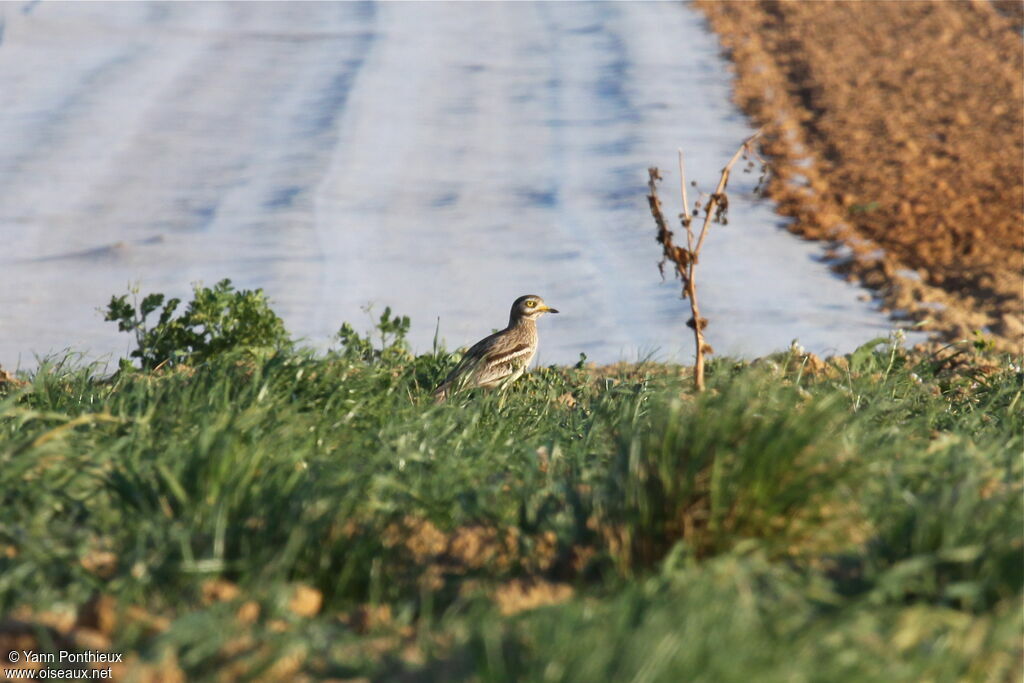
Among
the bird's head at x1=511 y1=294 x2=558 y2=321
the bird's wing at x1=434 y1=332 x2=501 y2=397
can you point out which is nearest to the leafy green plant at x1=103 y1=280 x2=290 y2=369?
the bird's wing at x1=434 y1=332 x2=501 y2=397

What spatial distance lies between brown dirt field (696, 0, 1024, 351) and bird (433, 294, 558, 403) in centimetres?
445

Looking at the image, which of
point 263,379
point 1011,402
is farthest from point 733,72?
point 263,379

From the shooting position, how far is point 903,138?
16281mm

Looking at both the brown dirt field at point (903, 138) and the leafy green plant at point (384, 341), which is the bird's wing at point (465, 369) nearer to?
the leafy green plant at point (384, 341)

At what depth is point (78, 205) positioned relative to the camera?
1341 cm

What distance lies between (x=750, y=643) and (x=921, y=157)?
14.0m

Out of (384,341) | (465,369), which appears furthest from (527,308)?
(465,369)

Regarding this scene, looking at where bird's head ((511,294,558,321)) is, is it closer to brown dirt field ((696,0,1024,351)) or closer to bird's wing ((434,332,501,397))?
bird's wing ((434,332,501,397))

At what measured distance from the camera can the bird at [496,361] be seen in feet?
22.3

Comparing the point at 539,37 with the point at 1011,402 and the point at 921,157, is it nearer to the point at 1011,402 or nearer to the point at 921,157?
the point at 921,157

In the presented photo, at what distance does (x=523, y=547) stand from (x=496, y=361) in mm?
3433

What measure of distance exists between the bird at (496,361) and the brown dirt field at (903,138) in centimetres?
445

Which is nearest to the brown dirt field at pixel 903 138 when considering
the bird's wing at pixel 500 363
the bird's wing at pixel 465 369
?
the bird's wing at pixel 500 363

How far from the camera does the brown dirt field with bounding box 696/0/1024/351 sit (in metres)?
12.3
